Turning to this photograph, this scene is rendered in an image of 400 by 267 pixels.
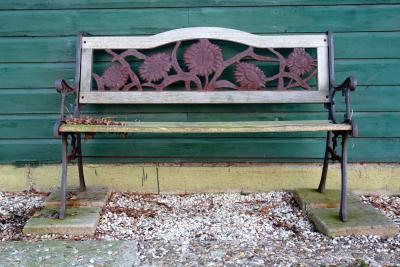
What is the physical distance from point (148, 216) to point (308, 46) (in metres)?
1.59

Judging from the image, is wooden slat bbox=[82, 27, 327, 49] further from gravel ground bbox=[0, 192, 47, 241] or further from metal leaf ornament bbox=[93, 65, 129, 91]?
gravel ground bbox=[0, 192, 47, 241]

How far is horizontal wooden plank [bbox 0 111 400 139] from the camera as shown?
3.41 meters

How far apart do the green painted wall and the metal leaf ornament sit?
24 centimetres

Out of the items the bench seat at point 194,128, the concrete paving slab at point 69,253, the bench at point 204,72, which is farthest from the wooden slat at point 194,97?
the concrete paving slab at point 69,253

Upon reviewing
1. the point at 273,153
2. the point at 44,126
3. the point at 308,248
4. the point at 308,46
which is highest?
the point at 308,46

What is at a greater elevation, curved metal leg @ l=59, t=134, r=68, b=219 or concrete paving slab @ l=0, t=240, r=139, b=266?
curved metal leg @ l=59, t=134, r=68, b=219

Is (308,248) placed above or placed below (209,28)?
below

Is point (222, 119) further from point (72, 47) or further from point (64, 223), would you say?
point (64, 223)

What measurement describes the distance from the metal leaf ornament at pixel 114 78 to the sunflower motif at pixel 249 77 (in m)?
0.79

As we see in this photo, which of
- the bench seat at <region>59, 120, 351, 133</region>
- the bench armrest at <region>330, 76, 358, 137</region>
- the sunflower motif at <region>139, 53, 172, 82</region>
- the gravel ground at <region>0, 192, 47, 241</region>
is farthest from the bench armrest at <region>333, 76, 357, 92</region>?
the gravel ground at <region>0, 192, 47, 241</region>

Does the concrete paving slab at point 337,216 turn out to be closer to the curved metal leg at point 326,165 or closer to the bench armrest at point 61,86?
the curved metal leg at point 326,165

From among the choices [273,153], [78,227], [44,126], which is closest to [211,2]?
[273,153]

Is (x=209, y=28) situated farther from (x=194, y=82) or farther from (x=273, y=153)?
(x=273, y=153)

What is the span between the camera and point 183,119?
135 inches
